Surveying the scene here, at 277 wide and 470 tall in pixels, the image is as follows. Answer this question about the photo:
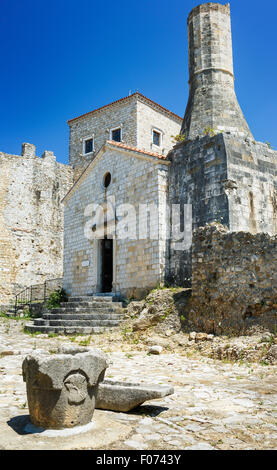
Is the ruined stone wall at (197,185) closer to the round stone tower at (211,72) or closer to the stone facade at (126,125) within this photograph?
the round stone tower at (211,72)

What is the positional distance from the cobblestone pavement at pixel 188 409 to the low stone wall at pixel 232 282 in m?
1.40

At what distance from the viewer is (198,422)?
3781mm

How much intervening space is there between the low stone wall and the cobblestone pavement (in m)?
1.40

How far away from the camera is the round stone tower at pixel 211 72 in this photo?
1351cm

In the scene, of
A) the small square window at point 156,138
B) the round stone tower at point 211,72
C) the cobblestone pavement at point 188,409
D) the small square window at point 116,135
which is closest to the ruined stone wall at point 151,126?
the small square window at point 156,138

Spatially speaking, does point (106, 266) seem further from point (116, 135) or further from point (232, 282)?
point (116, 135)

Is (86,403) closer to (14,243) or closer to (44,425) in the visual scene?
(44,425)

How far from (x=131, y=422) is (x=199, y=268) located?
6.19m

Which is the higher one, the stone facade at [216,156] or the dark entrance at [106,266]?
the stone facade at [216,156]

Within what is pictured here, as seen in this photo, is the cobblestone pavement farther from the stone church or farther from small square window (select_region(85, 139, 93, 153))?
small square window (select_region(85, 139, 93, 153))

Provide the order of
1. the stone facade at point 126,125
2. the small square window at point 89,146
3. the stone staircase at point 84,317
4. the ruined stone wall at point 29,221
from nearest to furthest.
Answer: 1. the stone staircase at point 84,317
2. the ruined stone wall at point 29,221
3. the stone facade at point 126,125
4. the small square window at point 89,146

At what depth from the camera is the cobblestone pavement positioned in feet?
10.4

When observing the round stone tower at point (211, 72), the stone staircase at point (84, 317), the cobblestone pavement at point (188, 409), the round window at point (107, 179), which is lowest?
the cobblestone pavement at point (188, 409)
